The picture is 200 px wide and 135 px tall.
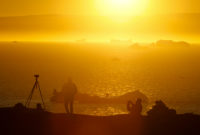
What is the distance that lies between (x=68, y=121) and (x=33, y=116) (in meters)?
2.20

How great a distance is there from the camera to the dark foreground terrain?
20141mm

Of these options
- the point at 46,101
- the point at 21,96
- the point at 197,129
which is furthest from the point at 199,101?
the point at 197,129

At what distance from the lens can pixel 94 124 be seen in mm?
20812

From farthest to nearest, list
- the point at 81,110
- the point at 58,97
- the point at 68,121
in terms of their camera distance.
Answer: the point at 58,97 → the point at 81,110 → the point at 68,121

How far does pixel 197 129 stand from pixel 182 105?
46.0 meters

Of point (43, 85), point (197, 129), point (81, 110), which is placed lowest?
point (197, 129)

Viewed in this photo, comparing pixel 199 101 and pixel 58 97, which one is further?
pixel 199 101

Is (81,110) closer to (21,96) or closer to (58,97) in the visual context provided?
(58,97)

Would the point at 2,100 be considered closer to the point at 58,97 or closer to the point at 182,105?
the point at 58,97

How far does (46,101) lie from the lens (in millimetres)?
67938

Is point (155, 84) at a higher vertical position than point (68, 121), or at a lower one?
higher

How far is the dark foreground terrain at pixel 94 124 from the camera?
20141 mm

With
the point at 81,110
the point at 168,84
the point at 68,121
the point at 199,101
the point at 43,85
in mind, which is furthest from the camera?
the point at 168,84

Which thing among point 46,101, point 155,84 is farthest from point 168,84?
point 46,101
